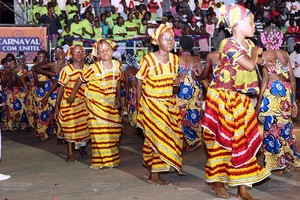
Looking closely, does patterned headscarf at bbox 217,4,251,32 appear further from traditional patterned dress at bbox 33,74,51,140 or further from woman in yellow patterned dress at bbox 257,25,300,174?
traditional patterned dress at bbox 33,74,51,140

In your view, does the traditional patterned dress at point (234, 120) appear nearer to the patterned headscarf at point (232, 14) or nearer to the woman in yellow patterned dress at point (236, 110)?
the woman in yellow patterned dress at point (236, 110)

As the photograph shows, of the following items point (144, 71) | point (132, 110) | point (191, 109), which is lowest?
point (132, 110)

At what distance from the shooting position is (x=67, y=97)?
1086cm

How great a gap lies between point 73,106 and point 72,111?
0.25 feet

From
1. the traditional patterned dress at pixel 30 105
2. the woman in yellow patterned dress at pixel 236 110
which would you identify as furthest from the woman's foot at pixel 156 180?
the traditional patterned dress at pixel 30 105

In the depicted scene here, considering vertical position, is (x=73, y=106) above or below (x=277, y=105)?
below

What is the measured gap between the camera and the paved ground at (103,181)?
27.0 ft

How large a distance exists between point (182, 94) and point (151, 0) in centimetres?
1072

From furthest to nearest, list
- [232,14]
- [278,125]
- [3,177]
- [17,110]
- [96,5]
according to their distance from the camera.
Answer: [96,5] < [17,110] < [3,177] < [278,125] < [232,14]

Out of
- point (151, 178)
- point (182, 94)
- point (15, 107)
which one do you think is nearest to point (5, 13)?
point (15, 107)

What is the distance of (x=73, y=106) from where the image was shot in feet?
35.7

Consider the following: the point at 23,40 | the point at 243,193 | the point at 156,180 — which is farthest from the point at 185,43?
the point at 23,40

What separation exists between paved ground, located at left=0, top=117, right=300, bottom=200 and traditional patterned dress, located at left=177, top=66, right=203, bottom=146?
0.33 m

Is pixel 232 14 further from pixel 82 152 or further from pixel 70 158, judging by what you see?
pixel 82 152
